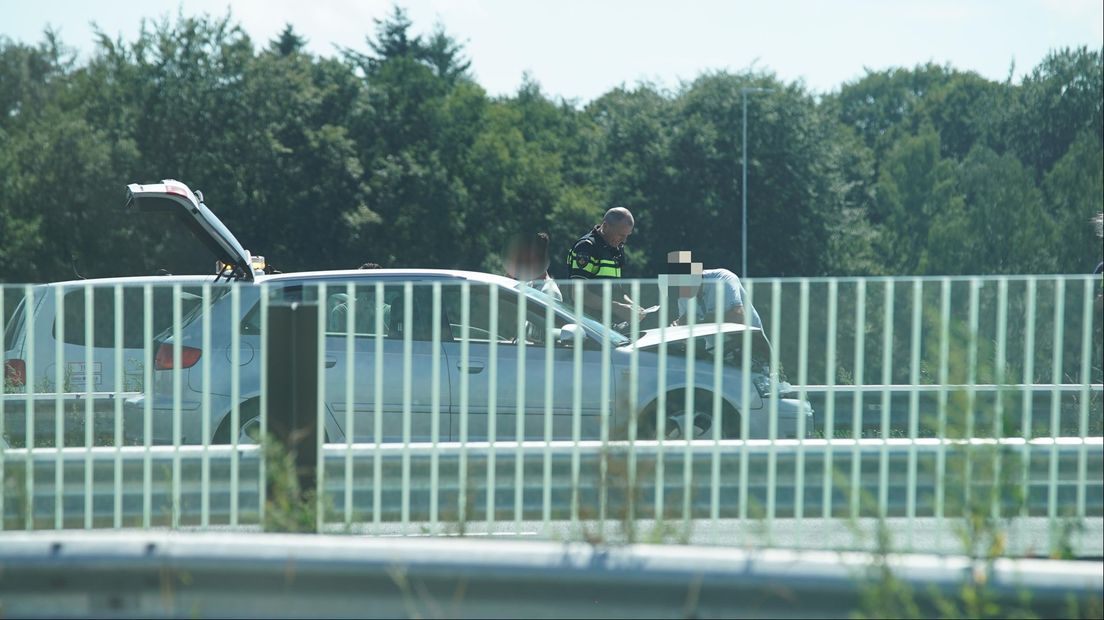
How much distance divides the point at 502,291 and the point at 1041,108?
55.5 m

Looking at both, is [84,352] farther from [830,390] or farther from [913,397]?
[913,397]

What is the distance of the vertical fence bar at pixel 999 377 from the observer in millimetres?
4766

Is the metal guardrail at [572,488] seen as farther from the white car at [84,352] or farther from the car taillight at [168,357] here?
the car taillight at [168,357]

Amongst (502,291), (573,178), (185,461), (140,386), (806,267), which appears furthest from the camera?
(573,178)

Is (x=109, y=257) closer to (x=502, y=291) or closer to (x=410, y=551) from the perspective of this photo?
(x=502, y=291)

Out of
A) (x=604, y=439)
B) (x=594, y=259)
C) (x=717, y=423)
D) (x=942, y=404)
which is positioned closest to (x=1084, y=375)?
(x=942, y=404)

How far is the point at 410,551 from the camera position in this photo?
4.25m

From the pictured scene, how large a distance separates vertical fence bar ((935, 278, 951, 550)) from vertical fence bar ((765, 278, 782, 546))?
64 centimetres

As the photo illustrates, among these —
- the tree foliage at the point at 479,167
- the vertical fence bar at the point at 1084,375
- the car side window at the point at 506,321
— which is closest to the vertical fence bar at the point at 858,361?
the vertical fence bar at the point at 1084,375

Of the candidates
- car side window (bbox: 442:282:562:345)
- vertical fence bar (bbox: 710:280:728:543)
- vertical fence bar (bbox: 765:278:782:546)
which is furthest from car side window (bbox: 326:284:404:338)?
vertical fence bar (bbox: 765:278:782:546)

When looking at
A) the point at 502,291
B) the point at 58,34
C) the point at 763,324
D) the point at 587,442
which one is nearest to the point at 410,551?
the point at 587,442

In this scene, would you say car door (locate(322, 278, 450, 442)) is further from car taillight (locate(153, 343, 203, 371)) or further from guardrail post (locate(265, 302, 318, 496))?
guardrail post (locate(265, 302, 318, 496))

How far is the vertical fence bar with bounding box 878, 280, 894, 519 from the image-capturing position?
5.65 metres

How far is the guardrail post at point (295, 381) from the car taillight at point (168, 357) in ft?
4.25
